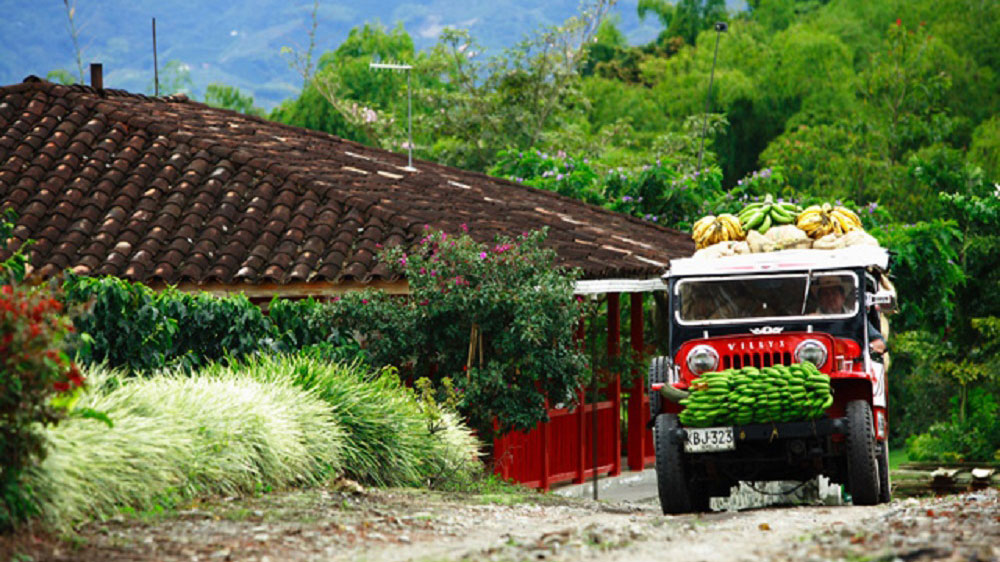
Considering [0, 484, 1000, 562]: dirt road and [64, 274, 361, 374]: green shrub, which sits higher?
[64, 274, 361, 374]: green shrub

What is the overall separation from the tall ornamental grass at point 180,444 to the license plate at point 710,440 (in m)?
3.06

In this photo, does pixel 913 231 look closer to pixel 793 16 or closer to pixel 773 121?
pixel 773 121

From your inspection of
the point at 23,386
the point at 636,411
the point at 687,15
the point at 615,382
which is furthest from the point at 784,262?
the point at 687,15

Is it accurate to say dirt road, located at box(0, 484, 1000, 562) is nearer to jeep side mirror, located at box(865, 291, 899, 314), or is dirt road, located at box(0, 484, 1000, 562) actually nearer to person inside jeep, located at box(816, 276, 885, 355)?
person inside jeep, located at box(816, 276, 885, 355)

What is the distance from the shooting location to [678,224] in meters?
26.7

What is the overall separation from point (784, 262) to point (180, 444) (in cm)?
560

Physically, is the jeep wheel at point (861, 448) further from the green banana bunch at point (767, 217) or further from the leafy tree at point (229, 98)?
the leafy tree at point (229, 98)

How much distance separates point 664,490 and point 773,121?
39317mm

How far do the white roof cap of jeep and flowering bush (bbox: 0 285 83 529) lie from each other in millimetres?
6184

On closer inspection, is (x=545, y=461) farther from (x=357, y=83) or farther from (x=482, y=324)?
(x=357, y=83)

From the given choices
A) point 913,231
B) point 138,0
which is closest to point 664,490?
point 913,231

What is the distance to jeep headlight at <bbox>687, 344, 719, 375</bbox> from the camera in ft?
40.0

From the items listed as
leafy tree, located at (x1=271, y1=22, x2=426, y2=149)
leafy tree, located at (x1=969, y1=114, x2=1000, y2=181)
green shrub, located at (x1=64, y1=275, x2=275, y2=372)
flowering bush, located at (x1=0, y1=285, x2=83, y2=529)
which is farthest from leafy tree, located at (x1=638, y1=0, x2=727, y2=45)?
flowering bush, located at (x1=0, y1=285, x2=83, y2=529)

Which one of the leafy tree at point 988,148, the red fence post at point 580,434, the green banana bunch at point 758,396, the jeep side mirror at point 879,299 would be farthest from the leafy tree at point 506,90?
the green banana bunch at point 758,396
